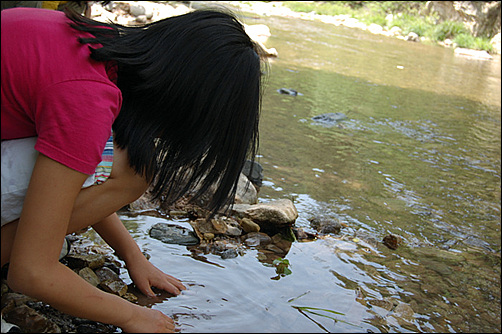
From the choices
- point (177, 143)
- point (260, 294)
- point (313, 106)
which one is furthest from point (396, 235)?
point (313, 106)

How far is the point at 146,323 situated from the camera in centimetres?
159

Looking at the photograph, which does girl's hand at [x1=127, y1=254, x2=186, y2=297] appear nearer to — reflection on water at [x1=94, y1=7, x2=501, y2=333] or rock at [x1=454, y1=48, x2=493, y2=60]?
reflection on water at [x1=94, y1=7, x2=501, y2=333]

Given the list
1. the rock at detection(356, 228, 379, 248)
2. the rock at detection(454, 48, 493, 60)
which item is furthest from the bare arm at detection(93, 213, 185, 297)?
the rock at detection(454, 48, 493, 60)

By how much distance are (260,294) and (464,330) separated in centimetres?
87

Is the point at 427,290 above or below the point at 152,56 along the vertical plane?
below

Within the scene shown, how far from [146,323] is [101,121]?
24.8 inches

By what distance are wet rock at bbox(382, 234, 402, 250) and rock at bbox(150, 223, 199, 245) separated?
111 centimetres

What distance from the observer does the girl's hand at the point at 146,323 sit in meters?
1.54

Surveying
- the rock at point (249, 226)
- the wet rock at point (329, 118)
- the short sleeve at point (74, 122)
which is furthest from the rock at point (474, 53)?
the short sleeve at point (74, 122)

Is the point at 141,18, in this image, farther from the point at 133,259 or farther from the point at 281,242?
the point at 133,259

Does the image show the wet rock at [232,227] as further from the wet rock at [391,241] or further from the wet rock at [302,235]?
the wet rock at [391,241]

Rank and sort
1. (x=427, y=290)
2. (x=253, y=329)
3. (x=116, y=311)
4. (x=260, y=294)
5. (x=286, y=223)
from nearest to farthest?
(x=116, y=311) < (x=253, y=329) < (x=260, y=294) < (x=427, y=290) < (x=286, y=223)

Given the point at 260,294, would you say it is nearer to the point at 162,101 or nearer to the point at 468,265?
the point at 162,101

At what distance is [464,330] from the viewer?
227 cm
